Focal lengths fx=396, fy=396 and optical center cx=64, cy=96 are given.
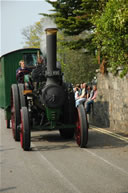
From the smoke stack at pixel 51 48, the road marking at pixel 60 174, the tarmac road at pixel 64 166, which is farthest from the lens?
the smoke stack at pixel 51 48

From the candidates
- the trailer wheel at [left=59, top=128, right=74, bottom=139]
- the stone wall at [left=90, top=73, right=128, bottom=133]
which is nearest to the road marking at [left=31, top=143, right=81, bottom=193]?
the trailer wheel at [left=59, top=128, right=74, bottom=139]

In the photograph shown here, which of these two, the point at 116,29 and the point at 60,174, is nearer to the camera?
the point at 60,174

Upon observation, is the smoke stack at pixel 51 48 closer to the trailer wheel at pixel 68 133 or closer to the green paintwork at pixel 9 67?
the trailer wheel at pixel 68 133

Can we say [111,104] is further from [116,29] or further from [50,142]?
[116,29]

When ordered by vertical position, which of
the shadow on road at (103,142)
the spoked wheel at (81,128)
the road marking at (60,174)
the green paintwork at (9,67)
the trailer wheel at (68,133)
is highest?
the green paintwork at (9,67)

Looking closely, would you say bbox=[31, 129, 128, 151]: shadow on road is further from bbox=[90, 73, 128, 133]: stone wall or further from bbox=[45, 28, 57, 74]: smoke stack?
bbox=[45, 28, 57, 74]: smoke stack

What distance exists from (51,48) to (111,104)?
5.58m

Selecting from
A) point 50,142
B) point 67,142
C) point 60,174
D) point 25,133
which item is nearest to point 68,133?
point 67,142

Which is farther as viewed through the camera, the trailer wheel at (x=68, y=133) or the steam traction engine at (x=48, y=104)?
the trailer wheel at (x=68, y=133)

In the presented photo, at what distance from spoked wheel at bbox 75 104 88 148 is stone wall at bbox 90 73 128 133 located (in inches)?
131

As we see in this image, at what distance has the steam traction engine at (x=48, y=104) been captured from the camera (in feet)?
32.9

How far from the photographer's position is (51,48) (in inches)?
397

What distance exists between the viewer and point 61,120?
37.8ft

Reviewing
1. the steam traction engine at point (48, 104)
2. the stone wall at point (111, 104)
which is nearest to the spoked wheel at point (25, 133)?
the steam traction engine at point (48, 104)
